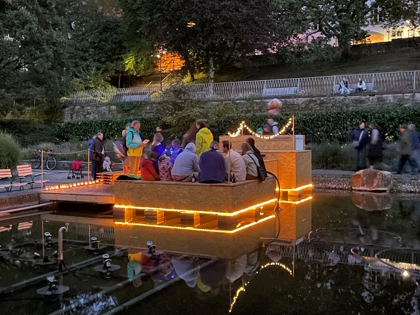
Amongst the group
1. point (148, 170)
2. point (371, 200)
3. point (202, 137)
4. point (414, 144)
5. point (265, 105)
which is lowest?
point (371, 200)

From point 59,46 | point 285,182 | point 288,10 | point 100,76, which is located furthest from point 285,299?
point 100,76

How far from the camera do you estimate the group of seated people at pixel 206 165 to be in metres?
9.40

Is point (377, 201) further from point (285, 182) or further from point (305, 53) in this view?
point (305, 53)

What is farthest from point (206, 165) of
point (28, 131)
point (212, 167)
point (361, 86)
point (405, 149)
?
point (28, 131)

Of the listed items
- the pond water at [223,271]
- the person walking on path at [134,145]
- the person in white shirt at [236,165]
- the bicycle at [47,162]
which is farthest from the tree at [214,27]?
the pond water at [223,271]

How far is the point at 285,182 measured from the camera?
13367 mm

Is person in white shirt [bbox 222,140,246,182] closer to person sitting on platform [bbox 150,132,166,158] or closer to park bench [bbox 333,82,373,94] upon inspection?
person sitting on platform [bbox 150,132,166,158]

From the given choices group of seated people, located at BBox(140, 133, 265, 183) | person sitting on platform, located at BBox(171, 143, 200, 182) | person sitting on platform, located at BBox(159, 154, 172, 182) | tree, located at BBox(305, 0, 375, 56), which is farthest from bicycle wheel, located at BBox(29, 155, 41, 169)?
tree, located at BBox(305, 0, 375, 56)

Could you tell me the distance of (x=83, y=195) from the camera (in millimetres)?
11633

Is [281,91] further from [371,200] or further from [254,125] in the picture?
[371,200]

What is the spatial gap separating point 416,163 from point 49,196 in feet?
39.3

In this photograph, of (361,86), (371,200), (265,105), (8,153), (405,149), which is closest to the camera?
(371,200)

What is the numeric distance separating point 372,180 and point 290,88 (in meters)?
14.2

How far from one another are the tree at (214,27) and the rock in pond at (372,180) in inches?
790
